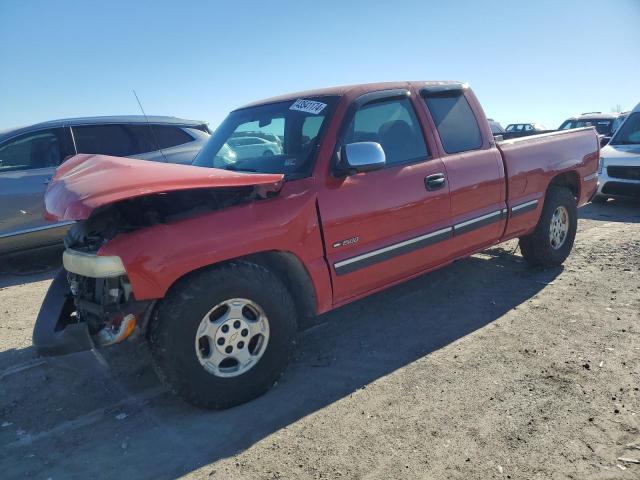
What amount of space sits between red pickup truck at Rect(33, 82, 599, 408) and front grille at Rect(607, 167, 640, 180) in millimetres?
5263

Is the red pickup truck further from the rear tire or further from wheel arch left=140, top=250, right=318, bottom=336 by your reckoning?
the rear tire

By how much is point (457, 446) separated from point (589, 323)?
2.03 m

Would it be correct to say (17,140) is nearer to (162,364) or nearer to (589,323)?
(162,364)

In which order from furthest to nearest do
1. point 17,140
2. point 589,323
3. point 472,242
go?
point 17,140
point 472,242
point 589,323

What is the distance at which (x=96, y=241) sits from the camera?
121 inches

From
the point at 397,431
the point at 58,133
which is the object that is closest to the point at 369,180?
the point at 397,431

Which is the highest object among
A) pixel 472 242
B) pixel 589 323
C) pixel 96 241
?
pixel 96 241

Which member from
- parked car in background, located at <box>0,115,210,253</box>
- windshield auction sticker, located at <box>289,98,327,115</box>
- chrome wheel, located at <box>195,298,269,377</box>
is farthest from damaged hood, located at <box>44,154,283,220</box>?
parked car in background, located at <box>0,115,210,253</box>

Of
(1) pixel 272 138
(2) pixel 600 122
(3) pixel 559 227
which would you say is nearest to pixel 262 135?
(1) pixel 272 138

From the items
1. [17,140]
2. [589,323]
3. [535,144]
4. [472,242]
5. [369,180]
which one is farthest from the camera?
[17,140]

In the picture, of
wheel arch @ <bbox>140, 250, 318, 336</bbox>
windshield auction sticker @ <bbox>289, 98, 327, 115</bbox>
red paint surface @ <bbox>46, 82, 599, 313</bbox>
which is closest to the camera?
red paint surface @ <bbox>46, 82, 599, 313</bbox>

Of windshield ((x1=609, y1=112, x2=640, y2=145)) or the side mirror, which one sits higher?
the side mirror

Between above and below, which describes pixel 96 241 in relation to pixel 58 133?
below

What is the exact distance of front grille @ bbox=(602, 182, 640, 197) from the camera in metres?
8.58
